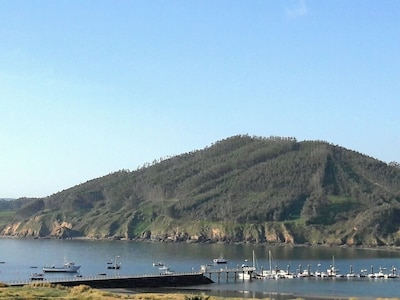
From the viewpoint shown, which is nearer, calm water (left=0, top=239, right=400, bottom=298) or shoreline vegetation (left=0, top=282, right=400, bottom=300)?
shoreline vegetation (left=0, top=282, right=400, bottom=300)

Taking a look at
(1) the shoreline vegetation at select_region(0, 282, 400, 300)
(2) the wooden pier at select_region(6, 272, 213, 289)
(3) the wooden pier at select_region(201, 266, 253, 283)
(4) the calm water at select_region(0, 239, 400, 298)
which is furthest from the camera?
(3) the wooden pier at select_region(201, 266, 253, 283)

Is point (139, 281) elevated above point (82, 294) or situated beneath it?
elevated above

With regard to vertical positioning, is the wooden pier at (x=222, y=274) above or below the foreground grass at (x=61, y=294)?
above

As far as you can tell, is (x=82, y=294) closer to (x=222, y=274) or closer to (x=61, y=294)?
(x=61, y=294)

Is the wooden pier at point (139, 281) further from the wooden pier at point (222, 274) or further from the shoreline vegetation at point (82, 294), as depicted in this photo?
the wooden pier at point (222, 274)

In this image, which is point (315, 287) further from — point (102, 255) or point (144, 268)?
point (102, 255)

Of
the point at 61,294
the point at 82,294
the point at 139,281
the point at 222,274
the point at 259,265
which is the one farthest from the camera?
the point at 259,265

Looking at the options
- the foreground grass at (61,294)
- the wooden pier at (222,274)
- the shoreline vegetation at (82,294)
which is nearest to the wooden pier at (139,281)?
the shoreline vegetation at (82,294)

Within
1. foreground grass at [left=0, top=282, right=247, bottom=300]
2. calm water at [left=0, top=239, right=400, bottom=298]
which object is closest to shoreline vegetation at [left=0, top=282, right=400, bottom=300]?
foreground grass at [left=0, top=282, right=247, bottom=300]

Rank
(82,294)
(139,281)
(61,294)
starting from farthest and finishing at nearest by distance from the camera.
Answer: (139,281)
(82,294)
(61,294)

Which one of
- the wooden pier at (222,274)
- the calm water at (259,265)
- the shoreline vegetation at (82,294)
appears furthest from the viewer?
the wooden pier at (222,274)

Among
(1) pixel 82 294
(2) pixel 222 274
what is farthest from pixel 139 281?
(1) pixel 82 294

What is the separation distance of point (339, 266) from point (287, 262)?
583 inches

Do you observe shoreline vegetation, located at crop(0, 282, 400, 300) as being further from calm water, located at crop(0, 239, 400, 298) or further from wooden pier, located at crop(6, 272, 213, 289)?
calm water, located at crop(0, 239, 400, 298)
